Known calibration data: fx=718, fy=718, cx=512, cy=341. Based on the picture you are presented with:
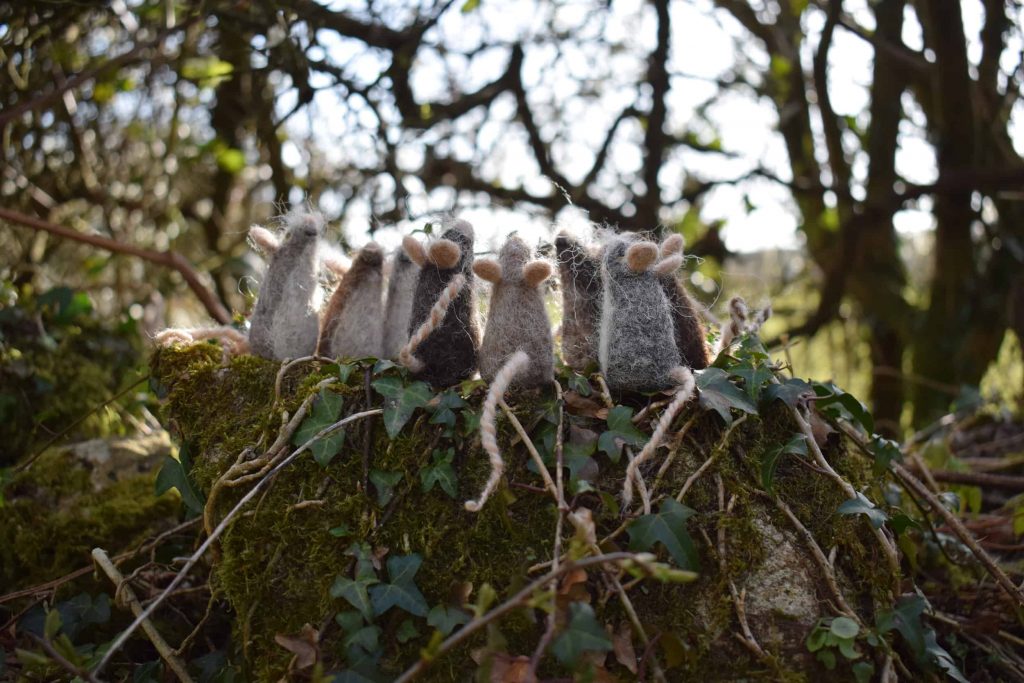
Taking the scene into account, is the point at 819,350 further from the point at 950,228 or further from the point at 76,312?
the point at 76,312

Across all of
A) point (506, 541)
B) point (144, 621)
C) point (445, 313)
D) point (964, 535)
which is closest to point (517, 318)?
point (445, 313)

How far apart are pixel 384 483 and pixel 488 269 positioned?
1.17 ft

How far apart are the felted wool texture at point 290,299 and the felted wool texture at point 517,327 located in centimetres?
40

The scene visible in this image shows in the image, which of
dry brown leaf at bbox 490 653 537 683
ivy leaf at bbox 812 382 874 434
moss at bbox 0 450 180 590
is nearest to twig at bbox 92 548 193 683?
moss at bbox 0 450 180 590

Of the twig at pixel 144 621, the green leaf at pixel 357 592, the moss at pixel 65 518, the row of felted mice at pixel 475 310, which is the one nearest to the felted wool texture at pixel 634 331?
the row of felted mice at pixel 475 310

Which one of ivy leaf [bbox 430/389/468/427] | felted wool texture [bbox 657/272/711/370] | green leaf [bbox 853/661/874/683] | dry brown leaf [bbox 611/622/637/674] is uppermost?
felted wool texture [bbox 657/272/711/370]

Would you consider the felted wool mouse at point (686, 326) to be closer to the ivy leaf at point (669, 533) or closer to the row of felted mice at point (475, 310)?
the row of felted mice at point (475, 310)

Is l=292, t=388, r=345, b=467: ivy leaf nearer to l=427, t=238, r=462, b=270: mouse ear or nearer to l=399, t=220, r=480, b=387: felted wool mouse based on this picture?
l=399, t=220, r=480, b=387: felted wool mouse

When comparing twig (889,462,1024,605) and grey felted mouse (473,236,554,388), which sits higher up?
grey felted mouse (473,236,554,388)

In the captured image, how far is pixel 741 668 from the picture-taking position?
→ 95 cm

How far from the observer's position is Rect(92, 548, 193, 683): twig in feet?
3.44

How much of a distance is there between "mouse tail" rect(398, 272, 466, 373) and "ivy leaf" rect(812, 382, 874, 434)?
0.62 metres

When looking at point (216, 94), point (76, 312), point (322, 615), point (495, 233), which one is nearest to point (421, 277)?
point (495, 233)

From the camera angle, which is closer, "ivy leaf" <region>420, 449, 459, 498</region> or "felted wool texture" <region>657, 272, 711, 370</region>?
"ivy leaf" <region>420, 449, 459, 498</region>
